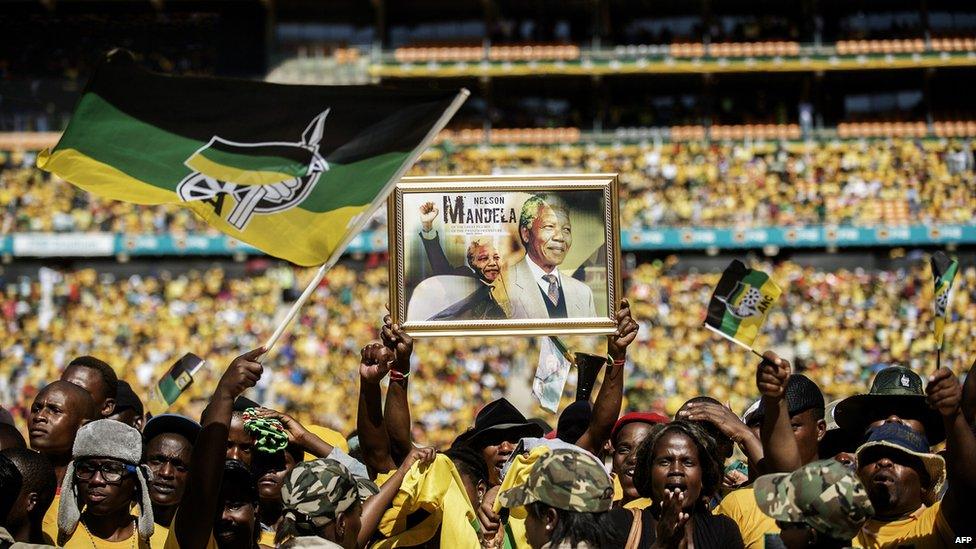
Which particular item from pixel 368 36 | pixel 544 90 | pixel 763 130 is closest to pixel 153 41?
pixel 368 36

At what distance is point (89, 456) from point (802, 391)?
3.27 meters

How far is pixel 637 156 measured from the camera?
2833 cm

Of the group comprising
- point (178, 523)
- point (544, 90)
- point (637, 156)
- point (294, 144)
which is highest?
point (544, 90)

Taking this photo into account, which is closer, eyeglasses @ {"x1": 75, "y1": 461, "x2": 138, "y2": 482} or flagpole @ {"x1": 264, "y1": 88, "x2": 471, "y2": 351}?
eyeglasses @ {"x1": 75, "y1": 461, "x2": 138, "y2": 482}

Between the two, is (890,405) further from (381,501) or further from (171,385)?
(171,385)

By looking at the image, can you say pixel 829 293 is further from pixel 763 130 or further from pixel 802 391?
pixel 802 391

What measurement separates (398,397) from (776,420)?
172 cm

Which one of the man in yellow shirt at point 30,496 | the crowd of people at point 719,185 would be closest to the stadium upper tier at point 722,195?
the crowd of people at point 719,185

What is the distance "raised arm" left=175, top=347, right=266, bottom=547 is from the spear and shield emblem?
92 centimetres

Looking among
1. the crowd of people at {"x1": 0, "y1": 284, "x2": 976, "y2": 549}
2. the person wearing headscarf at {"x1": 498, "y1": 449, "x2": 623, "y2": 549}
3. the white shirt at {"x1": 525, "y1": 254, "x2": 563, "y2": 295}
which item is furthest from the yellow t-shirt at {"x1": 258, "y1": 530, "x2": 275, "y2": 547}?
the white shirt at {"x1": 525, "y1": 254, "x2": 563, "y2": 295}

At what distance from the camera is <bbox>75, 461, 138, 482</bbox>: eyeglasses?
4.79 metres

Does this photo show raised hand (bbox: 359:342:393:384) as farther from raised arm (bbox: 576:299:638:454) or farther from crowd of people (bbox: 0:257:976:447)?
crowd of people (bbox: 0:257:976:447)

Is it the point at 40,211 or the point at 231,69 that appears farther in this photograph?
the point at 231,69

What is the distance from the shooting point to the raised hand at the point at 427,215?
6398mm
